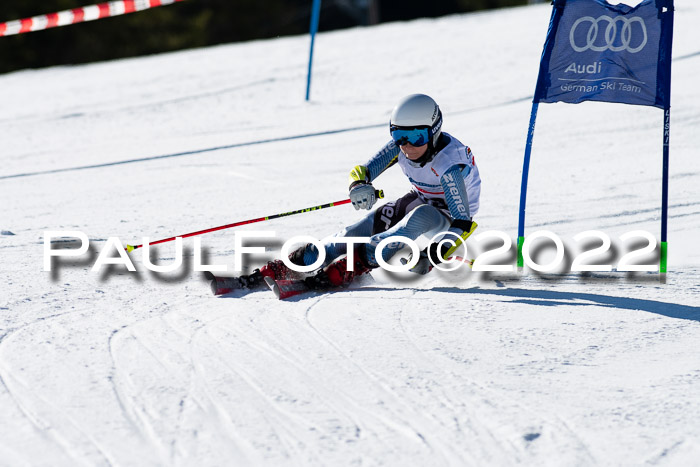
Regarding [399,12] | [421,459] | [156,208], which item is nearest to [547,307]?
[421,459]

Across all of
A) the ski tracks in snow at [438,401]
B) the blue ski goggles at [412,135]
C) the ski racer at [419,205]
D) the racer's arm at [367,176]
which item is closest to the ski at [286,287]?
the ski racer at [419,205]

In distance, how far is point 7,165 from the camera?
991 cm

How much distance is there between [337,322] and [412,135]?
1.31 meters

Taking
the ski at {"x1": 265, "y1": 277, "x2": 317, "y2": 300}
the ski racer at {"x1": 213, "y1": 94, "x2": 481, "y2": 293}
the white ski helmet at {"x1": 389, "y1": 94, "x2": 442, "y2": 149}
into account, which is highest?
the white ski helmet at {"x1": 389, "y1": 94, "x2": 442, "y2": 149}

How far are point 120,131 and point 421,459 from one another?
885 centimetres

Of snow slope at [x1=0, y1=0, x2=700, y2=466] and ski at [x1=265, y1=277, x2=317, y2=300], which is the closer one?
snow slope at [x1=0, y1=0, x2=700, y2=466]

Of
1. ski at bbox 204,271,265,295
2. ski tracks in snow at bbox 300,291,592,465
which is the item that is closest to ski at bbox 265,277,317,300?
ski at bbox 204,271,265,295

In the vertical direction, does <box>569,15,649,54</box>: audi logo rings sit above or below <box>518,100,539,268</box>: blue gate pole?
above

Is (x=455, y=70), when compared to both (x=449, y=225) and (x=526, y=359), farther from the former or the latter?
(x=526, y=359)

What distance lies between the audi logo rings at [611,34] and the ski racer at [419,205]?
0.96 meters

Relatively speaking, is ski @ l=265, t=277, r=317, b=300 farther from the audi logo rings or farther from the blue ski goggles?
the audi logo rings

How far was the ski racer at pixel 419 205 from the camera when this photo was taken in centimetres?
545

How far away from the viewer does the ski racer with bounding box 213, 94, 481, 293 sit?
17.9ft

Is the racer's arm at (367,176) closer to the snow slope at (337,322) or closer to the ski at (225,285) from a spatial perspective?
the snow slope at (337,322)
